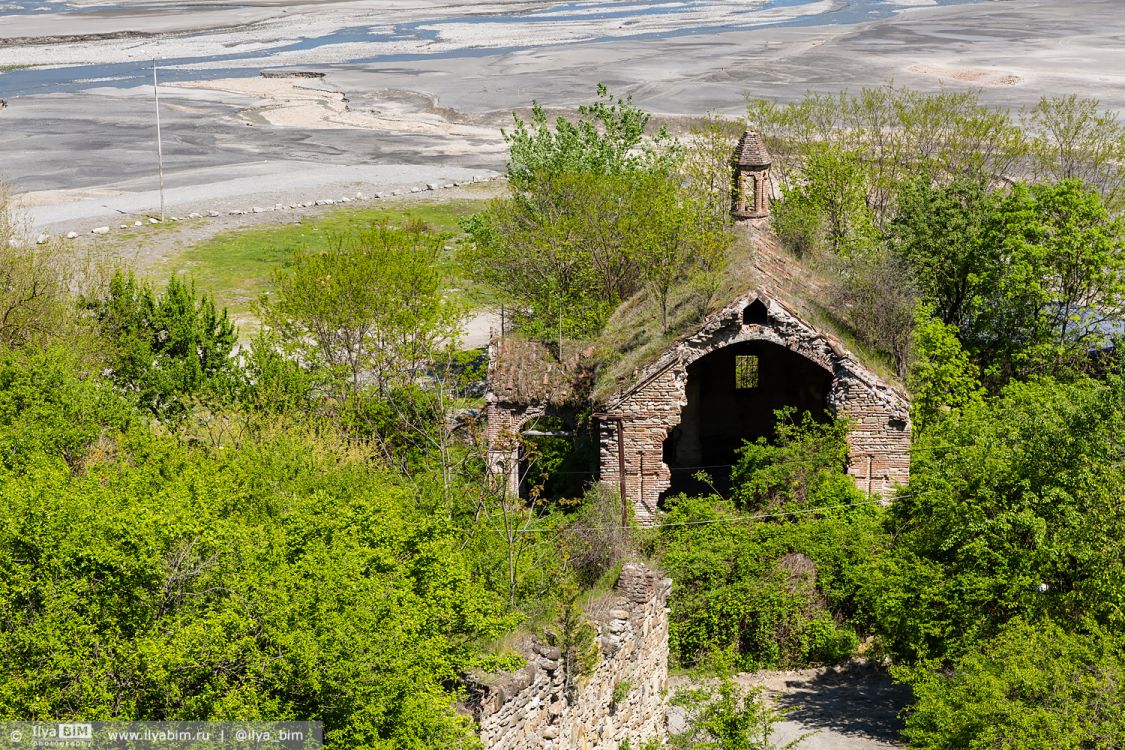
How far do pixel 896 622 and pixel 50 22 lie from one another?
141m

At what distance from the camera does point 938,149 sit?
52.8m

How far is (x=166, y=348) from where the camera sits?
3353cm

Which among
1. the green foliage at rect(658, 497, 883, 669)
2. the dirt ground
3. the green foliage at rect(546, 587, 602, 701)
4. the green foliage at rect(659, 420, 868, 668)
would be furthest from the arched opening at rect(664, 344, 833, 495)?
the green foliage at rect(546, 587, 602, 701)

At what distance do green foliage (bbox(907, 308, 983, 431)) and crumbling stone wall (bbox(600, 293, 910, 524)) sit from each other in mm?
3240

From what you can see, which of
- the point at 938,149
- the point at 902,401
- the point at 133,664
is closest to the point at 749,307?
the point at 902,401

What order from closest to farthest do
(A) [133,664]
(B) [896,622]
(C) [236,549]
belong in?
(A) [133,664] → (C) [236,549] → (B) [896,622]

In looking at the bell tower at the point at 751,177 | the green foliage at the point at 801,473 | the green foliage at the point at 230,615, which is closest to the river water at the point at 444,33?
the bell tower at the point at 751,177

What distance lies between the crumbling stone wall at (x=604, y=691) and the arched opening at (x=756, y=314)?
813 cm

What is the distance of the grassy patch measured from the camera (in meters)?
56.4

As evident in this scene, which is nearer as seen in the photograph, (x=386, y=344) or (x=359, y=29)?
(x=386, y=344)

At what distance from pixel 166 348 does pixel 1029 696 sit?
73.2 feet

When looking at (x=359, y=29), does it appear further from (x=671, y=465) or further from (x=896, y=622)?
(x=896, y=622)

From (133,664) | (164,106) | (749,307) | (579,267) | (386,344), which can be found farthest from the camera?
(164,106)

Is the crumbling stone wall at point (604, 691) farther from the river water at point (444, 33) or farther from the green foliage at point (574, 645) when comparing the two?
the river water at point (444, 33)
